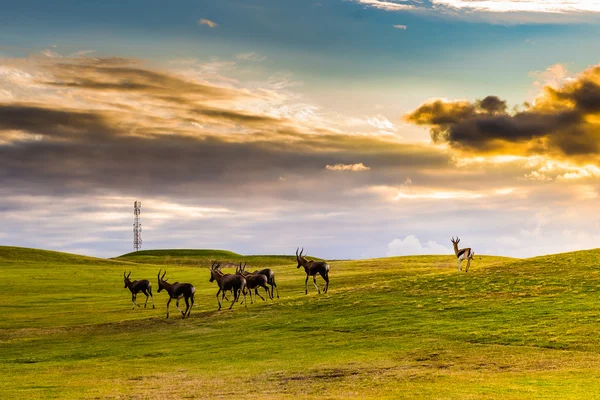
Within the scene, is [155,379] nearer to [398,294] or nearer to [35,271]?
[398,294]

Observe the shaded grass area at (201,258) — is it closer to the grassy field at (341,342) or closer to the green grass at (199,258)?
the green grass at (199,258)

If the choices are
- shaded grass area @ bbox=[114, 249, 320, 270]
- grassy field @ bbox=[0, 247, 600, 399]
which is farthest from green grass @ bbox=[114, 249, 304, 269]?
grassy field @ bbox=[0, 247, 600, 399]

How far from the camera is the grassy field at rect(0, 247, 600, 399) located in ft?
70.6

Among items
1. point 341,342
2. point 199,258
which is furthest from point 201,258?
point 341,342

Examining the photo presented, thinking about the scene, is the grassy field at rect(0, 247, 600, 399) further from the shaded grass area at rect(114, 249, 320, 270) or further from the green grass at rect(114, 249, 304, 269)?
the green grass at rect(114, 249, 304, 269)

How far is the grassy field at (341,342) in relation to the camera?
2153 centimetres

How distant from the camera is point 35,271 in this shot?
82.2 metres

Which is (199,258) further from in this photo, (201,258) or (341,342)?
(341,342)

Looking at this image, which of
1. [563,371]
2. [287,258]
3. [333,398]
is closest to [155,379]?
[333,398]

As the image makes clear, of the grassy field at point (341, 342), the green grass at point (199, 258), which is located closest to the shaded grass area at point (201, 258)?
the green grass at point (199, 258)

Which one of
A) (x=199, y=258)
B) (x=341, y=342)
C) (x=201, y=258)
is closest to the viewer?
(x=341, y=342)

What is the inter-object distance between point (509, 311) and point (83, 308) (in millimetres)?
32678

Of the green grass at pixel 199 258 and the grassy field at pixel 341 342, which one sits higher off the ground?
the green grass at pixel 199 258

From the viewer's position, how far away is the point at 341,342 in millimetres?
31031
